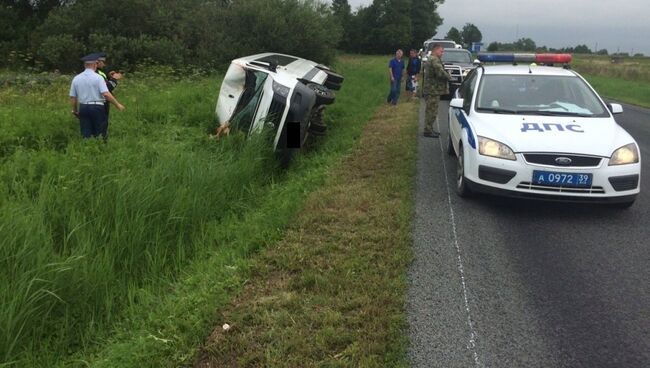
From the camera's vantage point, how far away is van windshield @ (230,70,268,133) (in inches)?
317

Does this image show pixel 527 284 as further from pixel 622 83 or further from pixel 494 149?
pixel 622 83

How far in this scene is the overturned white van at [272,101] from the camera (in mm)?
7754

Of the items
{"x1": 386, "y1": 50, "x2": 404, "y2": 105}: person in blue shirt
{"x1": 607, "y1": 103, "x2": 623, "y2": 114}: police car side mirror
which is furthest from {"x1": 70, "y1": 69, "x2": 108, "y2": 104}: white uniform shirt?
{"x1": 386, "y1": 50, "x2": 404, "y2": 105}: person in blue shirt

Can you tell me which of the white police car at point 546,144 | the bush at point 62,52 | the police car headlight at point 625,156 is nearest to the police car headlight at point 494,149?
the white police car at point 546,144

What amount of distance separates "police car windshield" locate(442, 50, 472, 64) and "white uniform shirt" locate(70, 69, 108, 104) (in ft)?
46.3

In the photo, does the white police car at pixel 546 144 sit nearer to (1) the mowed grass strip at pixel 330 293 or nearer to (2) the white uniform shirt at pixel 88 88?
(1) the mowed grass strip at pixel 330 293

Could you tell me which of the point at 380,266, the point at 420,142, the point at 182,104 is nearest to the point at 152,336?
the point at 380,266

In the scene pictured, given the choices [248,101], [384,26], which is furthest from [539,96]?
[384,26]

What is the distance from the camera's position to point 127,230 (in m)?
4.88

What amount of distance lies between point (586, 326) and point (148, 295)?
325cm

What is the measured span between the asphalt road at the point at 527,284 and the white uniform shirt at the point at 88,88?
16.5 ft

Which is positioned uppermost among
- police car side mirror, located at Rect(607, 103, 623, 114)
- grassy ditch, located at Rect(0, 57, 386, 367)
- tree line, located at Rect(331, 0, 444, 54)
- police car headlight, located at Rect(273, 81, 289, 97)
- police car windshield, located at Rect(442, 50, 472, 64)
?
tree line, located at Rect(331, 0, 444, 54)

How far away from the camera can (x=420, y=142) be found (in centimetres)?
934

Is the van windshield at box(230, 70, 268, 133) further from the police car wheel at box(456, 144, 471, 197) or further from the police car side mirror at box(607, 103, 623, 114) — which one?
the police car side mirror at box(607, 103, 623, 114)
